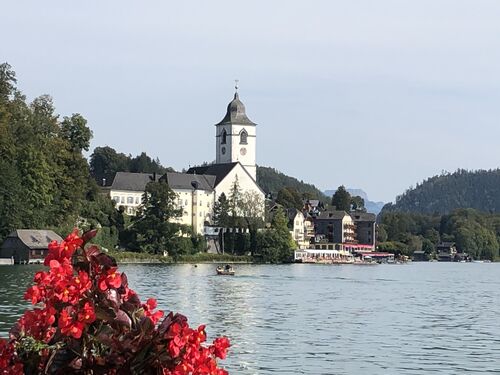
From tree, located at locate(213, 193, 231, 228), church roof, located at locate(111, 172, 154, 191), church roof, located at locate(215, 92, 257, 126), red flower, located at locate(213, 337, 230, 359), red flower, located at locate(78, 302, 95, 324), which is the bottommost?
red flower, located at locate(213, 337, 230, 359)

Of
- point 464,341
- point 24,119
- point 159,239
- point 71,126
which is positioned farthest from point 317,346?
point 159,239

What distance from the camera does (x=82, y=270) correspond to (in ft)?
20.3

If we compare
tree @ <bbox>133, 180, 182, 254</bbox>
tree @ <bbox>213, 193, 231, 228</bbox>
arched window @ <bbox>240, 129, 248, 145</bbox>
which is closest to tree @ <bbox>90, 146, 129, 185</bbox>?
arched window @ <bbox>240, 129, 248, 145</bbox>

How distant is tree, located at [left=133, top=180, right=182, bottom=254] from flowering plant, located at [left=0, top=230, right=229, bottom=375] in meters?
109

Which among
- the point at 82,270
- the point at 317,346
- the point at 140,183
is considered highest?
the point at 140,183

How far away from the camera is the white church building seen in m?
142

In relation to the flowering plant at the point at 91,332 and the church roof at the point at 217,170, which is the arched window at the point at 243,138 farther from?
the flowering plant at the point at 91,332

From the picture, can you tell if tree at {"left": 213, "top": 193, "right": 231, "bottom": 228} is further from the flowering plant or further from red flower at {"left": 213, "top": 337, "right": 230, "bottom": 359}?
the flowering plant

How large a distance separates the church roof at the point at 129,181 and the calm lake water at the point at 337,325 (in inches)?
3077

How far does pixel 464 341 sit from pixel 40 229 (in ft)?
218

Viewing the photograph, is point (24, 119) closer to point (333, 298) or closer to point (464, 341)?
point (333, 298)

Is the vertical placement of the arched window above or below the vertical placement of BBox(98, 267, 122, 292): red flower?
above

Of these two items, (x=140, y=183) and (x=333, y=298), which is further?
(x=140, y=183)

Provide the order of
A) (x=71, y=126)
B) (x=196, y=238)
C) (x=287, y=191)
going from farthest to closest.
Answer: (x=287, y=191), (x=196, y=238), (x=71, y=126)
